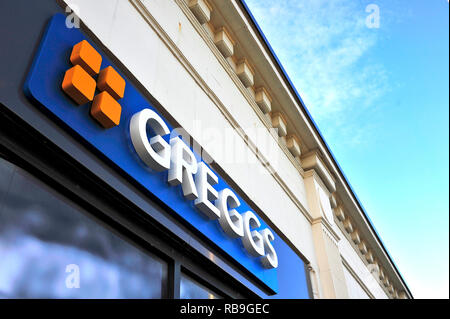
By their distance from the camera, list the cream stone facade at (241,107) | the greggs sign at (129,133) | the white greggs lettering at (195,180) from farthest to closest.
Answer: the cream stone facade at (241,107), the white greggs lettering at (195,180), the greggs sign at (129,133)

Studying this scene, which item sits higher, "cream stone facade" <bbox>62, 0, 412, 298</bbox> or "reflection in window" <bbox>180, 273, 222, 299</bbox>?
"cream stone facade" <bbox>62, 0, 412, 298</bbox>

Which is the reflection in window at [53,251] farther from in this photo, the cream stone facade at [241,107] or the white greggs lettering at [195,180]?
the cream stone facade at [241,107]

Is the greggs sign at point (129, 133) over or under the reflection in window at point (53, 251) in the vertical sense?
over

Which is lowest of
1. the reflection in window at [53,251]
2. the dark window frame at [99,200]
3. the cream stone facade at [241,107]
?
the reflection in window at [53,251]

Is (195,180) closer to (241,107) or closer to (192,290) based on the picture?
(192,290)

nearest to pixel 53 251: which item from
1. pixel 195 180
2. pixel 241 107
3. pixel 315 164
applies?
pixel 195 180

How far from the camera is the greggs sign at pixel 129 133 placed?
2.75 m

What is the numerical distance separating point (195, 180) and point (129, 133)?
1.01 meters

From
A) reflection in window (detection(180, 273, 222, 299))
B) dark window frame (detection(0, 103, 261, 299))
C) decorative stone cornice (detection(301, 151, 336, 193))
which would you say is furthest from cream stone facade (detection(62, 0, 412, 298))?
reflection in window (detection(180, 273, 222, 299))

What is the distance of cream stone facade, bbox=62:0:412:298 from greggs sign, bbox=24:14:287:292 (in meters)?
0.37

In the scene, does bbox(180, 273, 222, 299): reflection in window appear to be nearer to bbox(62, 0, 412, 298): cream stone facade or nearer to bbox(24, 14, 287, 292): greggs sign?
bbox(24, 14, 287, 292): greggs sign

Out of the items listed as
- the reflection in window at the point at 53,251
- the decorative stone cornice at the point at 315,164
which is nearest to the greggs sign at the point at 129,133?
the reflection in window at the point at 53,251

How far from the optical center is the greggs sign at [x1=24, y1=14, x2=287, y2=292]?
2.75 m

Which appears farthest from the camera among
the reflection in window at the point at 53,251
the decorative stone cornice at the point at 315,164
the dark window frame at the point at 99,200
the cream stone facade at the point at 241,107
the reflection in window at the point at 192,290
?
the decorative stone cornice at the point at 315,164
